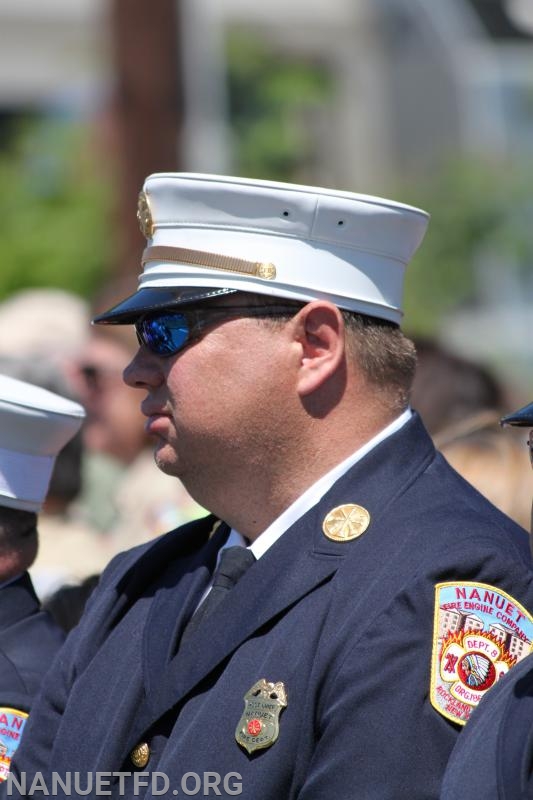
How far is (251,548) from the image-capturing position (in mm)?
2824

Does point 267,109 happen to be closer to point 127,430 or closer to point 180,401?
point 127,430

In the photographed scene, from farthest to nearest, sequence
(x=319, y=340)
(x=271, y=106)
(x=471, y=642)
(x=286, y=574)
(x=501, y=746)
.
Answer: (x=271, y=106), (x=319, y=340), (x=286, y=574), (x=471, y=642), (x=501, y=746)

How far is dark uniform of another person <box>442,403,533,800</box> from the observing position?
1.98 m

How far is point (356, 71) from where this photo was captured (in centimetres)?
3347

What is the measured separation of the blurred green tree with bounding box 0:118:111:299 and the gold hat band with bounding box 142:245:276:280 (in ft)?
46.5

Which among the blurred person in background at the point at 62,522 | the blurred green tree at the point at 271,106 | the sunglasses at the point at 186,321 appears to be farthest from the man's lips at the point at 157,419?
the blurred green tree at the point at 271,106

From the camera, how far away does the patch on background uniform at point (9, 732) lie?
3008 millimetres

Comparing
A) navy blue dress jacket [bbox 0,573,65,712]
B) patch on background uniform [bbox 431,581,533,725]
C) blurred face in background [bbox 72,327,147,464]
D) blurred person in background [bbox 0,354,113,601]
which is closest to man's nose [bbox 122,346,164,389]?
navy blue dress jacket [bbox 0,573,65,712]

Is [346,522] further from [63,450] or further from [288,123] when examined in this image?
[288,123]

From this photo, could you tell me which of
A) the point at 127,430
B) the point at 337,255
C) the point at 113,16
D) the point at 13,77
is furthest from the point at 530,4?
the point at 13,77

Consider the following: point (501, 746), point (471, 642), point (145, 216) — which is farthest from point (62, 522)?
point (501, 746)

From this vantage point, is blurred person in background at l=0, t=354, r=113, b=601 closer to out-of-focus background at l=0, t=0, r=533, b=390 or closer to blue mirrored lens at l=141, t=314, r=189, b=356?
blue mirrored lens at l=141, t=314, r=189, b=356

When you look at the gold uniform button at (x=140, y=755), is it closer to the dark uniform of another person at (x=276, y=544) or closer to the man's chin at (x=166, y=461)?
the dark uniform of another person at (x=276, y=544)

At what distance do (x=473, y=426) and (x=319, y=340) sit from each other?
151cm
